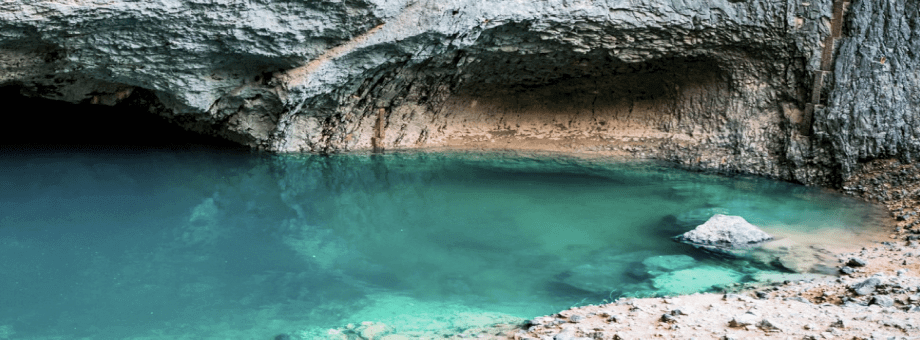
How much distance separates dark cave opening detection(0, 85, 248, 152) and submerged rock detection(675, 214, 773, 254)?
21.2 ft

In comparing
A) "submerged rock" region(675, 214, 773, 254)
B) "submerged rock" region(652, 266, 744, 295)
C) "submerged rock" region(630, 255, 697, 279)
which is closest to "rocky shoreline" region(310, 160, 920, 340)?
"submerged rock" region(652, 266, 744, 295)

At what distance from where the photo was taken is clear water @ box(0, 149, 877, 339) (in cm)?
438

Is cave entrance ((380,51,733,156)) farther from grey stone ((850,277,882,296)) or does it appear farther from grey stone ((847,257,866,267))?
grey stone ((850,277,882,296))

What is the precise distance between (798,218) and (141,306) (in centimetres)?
600

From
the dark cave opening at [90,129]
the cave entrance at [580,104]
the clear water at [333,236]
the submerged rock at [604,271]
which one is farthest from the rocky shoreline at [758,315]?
the dark cave opening at [90,129]

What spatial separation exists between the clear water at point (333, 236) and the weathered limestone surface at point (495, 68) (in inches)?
29.7

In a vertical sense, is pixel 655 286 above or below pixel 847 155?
below

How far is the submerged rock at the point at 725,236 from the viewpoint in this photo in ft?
19.5

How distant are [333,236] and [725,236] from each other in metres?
3.34

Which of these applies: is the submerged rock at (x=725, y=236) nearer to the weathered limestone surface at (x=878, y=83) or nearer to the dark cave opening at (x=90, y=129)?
the weathered limestone surface at (x=878, y=83)

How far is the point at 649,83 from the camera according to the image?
10.3 meters

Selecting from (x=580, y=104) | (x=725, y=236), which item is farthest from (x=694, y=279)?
(x=580, y=104)

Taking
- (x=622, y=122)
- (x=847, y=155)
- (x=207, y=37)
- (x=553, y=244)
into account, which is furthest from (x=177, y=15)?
(x=847, y=155)

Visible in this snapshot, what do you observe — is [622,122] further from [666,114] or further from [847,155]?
[847,155]
